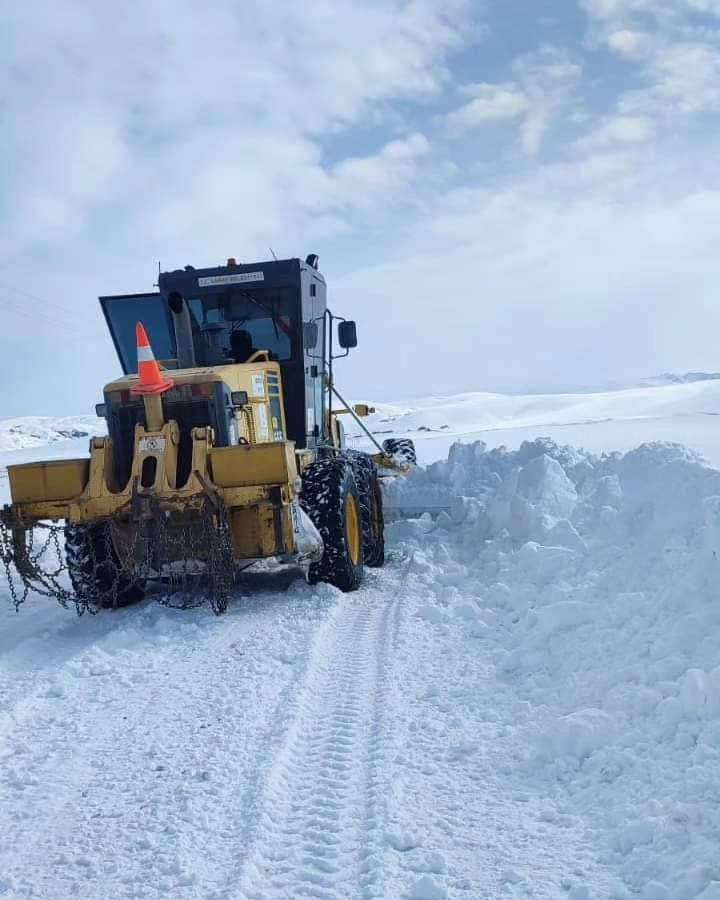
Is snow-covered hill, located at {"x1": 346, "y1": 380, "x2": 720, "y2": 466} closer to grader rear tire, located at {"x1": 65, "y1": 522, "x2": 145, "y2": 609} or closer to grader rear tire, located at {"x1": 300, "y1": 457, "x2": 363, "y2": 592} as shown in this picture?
grader rear tire, located at {"x1": 300, "y1": 457, "x2": 363, "y2": 592}

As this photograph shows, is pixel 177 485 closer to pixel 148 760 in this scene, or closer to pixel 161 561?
pixel 161 561

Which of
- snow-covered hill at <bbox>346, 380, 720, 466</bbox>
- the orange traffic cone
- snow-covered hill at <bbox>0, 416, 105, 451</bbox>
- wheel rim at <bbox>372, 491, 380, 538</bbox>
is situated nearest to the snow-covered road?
the orange traffic cone

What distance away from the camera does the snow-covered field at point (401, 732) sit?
9.25 feet

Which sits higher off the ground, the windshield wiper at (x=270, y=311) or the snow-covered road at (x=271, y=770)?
the windshield wiper at (x=270, y=311)

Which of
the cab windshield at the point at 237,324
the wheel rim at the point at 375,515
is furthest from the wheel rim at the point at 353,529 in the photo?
the cab windshield at the point at 237,324

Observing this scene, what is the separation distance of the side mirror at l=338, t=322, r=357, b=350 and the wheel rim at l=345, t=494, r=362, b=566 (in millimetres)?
1914

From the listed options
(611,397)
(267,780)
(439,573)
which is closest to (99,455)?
(439,573)

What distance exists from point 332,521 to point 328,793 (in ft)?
11.1

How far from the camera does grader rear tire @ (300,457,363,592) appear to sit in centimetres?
657

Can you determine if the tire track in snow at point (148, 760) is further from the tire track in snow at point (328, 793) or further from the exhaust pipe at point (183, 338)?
the exhaust pipe at point (183, 338)

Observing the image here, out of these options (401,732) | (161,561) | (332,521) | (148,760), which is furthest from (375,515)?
(148,760)

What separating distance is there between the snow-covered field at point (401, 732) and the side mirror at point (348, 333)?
9.01 feet

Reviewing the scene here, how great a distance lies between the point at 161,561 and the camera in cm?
595

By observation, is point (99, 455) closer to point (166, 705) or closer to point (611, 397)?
point (166, 705)
